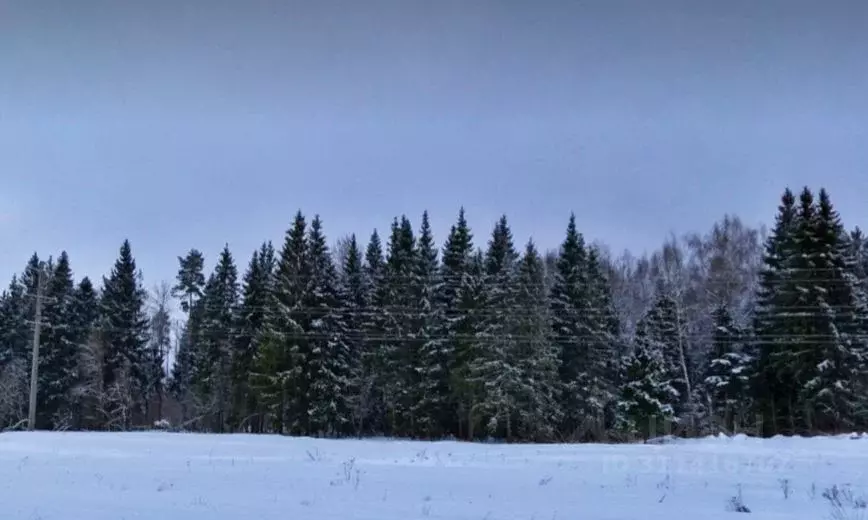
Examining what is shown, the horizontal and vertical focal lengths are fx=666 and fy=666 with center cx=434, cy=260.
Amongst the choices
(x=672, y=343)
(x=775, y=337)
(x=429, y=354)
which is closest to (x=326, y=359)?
(x=429, y=354)

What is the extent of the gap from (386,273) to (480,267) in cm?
763

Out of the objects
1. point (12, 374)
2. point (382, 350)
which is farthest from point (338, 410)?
point (12, 374)

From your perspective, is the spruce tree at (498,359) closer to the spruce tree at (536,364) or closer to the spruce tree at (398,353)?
the spruce tree at (536,364)

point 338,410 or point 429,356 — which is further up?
point 429,356

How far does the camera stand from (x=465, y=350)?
139 ft

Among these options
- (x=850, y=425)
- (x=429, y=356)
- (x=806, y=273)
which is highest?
(x=806, y=273)

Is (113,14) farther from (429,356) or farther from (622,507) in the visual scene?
(429,356)

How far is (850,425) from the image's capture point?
33.8 meters

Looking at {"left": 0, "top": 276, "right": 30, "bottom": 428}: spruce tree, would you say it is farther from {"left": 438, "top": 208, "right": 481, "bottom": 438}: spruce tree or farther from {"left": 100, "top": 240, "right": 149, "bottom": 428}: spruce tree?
{"left": 438, "top": 208, "right": 481, "bottom": 438}: spruce tree

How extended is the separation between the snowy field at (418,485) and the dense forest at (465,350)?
20.3 m

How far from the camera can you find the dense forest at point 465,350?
1484 inches

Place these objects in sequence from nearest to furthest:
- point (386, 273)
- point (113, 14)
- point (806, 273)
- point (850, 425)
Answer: point (113, 14)
point (850, 425)
point (806, 273)
point (386, 273)

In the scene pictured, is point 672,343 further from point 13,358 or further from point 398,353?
point 13,358

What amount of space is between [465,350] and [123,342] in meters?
26.9
